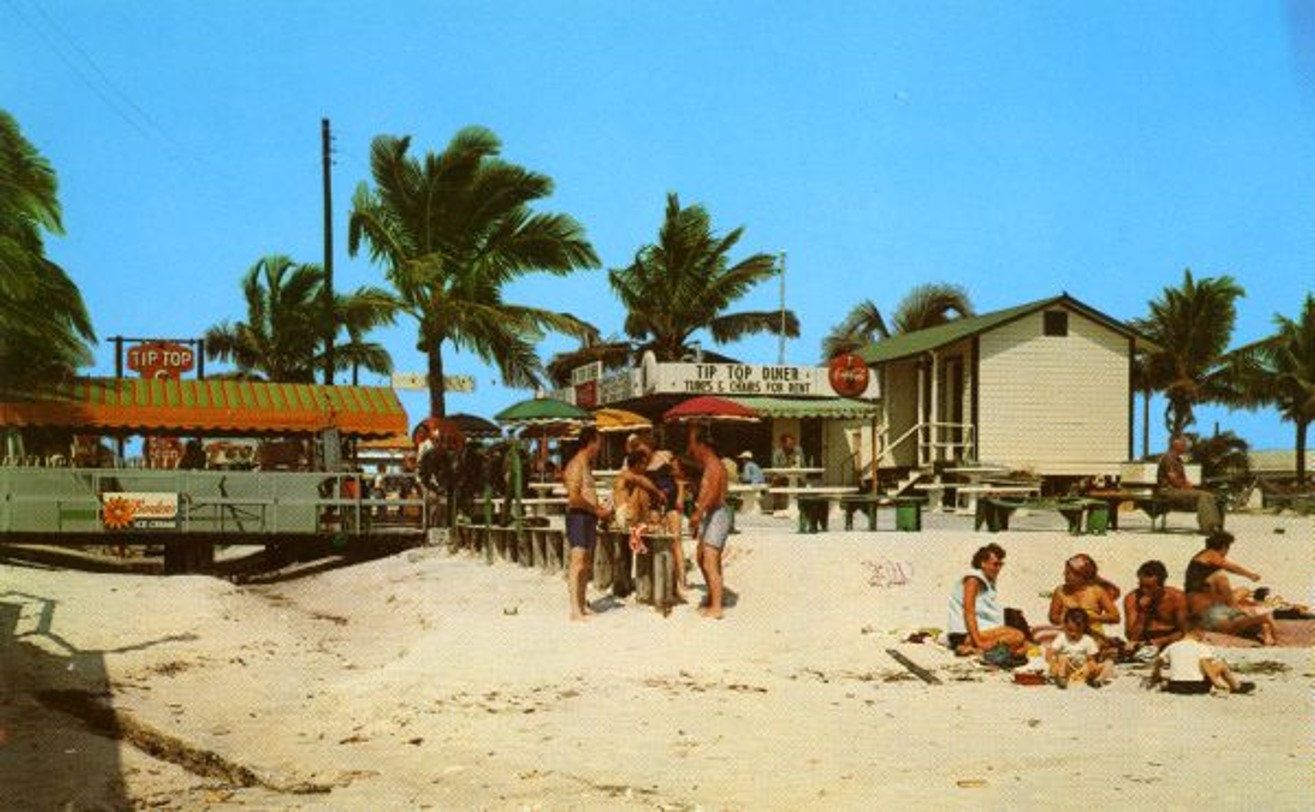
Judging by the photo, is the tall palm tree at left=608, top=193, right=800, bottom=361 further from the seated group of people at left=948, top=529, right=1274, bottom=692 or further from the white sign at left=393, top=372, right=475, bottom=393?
the seated group of people at left=948, top=529, right=1274, bottom=692

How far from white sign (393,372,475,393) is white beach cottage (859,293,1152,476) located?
904 cm

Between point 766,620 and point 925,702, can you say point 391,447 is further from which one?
point 925,702

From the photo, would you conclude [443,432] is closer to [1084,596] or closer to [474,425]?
[474,425]

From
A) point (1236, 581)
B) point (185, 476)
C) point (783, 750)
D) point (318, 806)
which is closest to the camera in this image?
A: point (318, 806)

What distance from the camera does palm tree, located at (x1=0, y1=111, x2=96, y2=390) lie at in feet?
53.7

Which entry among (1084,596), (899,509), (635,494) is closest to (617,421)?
(899,509)

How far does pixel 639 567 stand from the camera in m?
13.0

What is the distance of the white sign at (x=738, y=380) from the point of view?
29.2 m

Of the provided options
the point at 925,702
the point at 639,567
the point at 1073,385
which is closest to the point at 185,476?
the point at 639,567

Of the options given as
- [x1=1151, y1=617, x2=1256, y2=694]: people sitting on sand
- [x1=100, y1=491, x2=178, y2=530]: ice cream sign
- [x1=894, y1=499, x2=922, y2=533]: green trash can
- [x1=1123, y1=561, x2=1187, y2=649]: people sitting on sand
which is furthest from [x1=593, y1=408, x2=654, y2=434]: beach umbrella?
[x1=1151, y1=617, x2=1256, y2=694]: people sitting on sand

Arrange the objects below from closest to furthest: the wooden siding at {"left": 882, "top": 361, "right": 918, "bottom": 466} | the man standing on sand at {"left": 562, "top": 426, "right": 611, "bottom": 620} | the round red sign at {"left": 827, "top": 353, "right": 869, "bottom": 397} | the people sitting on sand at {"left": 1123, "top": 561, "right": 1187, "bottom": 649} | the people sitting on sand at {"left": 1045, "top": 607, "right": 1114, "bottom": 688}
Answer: the people sitting on sand at {"left": 1045, "top": 607, "right": 1114, "bottom": 688} → the people sitting on sand at {"left": 1123, "top": 561, "right": 1187, "bottom": 649} → the man standing on sand at {"left": 562, "top": 426, "right": 611, "bottom": 620} → the round red sign at {"left": 827, "top": 353, "right": 869, "bottom": 397} → the wooden siding at {"left": 882, "top": 361, "right": 918, "bottom": 466}

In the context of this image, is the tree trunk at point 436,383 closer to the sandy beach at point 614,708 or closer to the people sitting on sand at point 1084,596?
the sandy beach at point 614,708

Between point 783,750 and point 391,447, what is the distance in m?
33.6

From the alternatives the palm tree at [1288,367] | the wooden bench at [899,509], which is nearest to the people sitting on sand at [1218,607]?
the wooden bench at [899,509]
